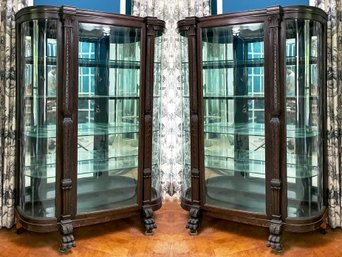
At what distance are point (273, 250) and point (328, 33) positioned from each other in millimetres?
1500

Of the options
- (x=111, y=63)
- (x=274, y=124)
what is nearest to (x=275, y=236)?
(x=274, y=124)

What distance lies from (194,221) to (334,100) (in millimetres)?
1280

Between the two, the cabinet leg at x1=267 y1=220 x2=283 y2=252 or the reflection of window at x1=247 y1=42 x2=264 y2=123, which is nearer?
the cabinet leg at x1=267 y1=220 x2=283 y2=252

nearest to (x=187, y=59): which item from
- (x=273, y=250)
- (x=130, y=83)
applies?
(x=130, y=83)

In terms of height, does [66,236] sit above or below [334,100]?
below

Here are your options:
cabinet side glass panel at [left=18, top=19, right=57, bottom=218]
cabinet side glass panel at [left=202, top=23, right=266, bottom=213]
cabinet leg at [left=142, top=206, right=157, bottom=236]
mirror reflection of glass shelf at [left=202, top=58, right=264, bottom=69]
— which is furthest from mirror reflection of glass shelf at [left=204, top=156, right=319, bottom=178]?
cabinet side glass panel at [left=18, top=19, right=57, bottom=218]

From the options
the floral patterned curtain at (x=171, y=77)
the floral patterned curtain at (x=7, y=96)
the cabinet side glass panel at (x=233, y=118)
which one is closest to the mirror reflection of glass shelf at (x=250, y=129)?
the cabinet side glass panel at (x=233, y=118)

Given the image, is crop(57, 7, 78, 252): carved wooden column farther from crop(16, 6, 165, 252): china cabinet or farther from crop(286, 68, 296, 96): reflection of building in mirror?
crop(286, 68, 296, 96): reflection of building in mirror

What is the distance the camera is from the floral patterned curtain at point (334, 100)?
2327 mm

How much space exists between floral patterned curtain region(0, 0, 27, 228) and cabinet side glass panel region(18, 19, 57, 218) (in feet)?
0.35

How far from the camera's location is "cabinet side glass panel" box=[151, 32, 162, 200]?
244 centimetres

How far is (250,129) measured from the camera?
2.50 metres

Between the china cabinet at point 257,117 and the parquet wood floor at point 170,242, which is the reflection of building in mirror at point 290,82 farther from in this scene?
the parquet wood floor at point 170,242

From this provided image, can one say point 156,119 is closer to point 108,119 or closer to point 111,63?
point 108,119
